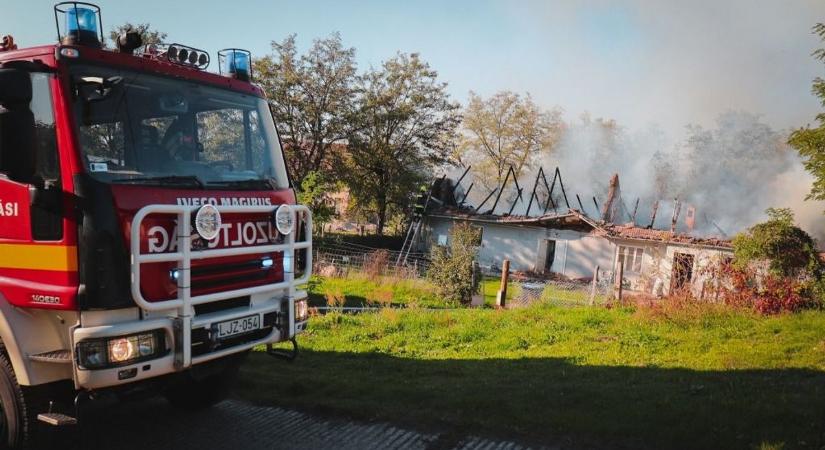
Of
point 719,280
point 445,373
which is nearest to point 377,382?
point 445,373

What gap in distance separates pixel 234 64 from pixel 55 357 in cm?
297

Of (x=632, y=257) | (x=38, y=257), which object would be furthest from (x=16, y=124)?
(x=632, y=257)

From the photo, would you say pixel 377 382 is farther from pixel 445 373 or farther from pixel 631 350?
pixel 631 350

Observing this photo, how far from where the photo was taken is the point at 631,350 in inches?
332

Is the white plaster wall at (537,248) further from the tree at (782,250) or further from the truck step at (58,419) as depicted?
the truck step at (58,419)

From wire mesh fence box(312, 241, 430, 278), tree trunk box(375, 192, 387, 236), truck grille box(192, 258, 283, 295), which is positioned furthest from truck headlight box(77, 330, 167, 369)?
tree trunk box(375, 192, 387, 236)

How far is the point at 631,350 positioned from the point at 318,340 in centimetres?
519

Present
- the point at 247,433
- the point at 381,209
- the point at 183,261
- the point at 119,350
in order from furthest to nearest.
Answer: the point at 381,209
the point at 247,433
the point at 183,261
the point at 119,350

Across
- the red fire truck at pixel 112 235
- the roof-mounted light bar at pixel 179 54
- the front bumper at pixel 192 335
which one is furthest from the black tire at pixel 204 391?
the roof-mounted light bar at pixel 179 54

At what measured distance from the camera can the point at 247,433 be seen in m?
4.98

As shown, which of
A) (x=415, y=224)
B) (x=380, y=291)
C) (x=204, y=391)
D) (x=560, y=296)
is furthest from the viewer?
(x=415, y=224)

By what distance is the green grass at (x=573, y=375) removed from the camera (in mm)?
4770

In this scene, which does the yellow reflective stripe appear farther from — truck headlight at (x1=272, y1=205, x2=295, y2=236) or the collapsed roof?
the collapsed roof

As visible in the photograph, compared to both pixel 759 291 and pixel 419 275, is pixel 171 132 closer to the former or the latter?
pixel 759 291
